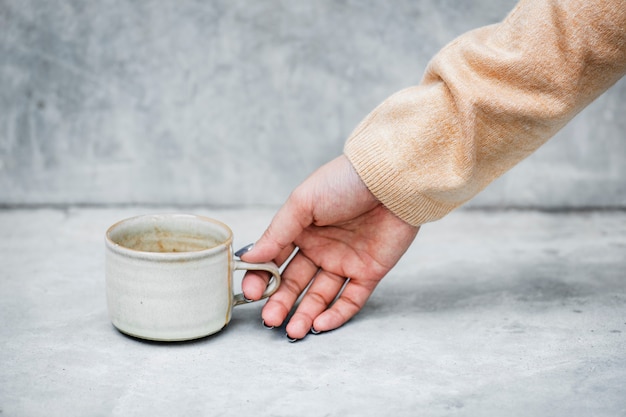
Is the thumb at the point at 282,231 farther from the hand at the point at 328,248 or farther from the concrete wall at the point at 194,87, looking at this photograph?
the concrete wall at the point at 194,87

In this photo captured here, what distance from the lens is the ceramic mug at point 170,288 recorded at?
0.98 meters

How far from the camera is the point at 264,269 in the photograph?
1.09 meters

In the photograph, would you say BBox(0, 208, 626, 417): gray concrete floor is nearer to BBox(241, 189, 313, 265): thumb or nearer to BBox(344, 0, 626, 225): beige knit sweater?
BBox(241, 189, 313, 265): thumb

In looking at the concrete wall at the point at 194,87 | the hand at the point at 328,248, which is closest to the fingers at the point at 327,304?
the hand at the point at 328,248

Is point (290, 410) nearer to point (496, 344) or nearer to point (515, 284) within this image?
point (496, 344)

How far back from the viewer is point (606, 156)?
1913 mm

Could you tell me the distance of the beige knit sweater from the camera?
1039mm

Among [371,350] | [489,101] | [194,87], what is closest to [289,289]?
[371,350]

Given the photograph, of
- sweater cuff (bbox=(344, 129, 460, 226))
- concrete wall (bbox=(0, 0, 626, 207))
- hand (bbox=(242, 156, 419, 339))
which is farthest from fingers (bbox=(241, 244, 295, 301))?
concrete wall (bbox=(0, 0, 626, 207))

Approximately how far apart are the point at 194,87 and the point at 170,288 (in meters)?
0.93

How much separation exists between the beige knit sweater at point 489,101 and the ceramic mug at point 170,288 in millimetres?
234

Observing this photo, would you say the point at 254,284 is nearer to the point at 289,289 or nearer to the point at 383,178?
the point at 289,289

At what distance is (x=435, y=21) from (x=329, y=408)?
1.16 metres

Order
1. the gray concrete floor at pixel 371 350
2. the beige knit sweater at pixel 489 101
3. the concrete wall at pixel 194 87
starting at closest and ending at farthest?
the gray concrete floor at pixel 371 350 < the beige knit sweater at pixel 489 101 < the concrete wall at pixel 194 87
